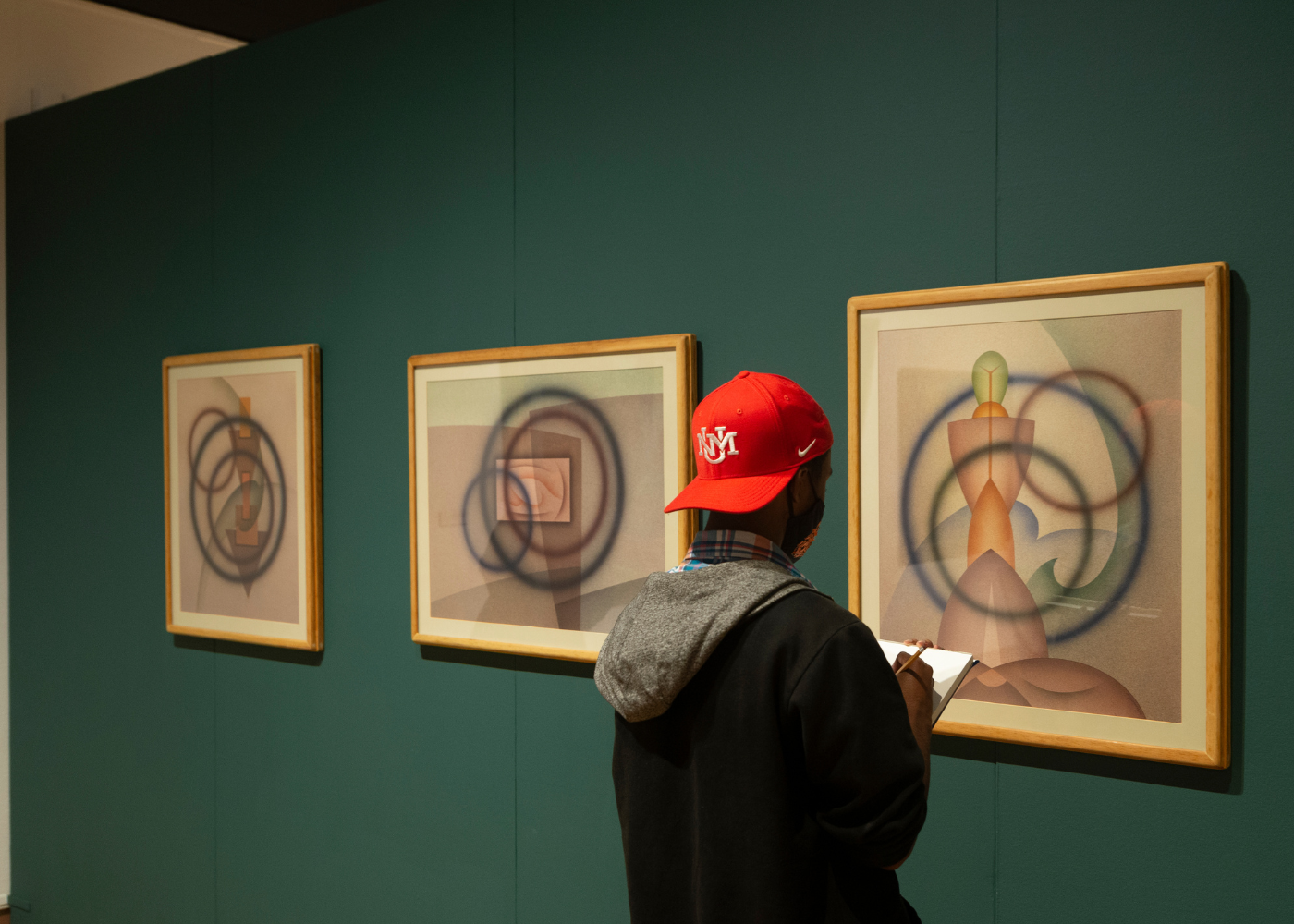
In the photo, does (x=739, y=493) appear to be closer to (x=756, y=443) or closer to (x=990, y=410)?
(x=756, y=443)

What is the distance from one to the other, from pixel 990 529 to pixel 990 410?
0.76 feet

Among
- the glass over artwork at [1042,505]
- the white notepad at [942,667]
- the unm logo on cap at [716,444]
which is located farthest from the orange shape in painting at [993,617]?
the unm logo on cap at [716,444]

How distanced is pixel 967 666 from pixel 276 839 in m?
2.43

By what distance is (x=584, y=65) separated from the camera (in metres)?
2.63

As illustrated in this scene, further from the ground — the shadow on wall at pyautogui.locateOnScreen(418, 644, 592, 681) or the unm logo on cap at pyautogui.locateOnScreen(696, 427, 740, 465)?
the unm logo on cap at pyautogui.locateOnScreen(696, 427, 740, 465)

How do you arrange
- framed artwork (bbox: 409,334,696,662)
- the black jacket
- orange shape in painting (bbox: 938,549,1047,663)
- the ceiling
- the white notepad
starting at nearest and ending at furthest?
1. the black jacket
2. the white notepad
3. orange shape in painting (bbox: 938,549,1047,663)
4. framed artwork (bbox: 409,334,696,662)
5. the ceiling

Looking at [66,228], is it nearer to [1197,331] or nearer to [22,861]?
[22,861]

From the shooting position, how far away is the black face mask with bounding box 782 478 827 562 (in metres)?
1.54

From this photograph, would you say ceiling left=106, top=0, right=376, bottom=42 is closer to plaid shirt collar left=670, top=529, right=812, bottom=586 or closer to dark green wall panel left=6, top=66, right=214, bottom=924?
dark green wall panel left=6, top=66, right=214, bottom=924

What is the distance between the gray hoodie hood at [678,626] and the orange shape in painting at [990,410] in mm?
772

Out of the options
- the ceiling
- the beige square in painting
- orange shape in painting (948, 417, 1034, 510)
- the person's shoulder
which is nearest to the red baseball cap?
the person's shoulder

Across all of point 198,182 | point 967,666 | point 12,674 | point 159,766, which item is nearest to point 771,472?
point 967,666

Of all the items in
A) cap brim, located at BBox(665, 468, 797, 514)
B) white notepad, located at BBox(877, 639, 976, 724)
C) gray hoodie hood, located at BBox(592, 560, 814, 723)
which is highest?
cap brim, located at BBox(665, 468, 797, 514)

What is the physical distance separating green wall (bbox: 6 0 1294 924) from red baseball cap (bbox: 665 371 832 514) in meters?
0.78
